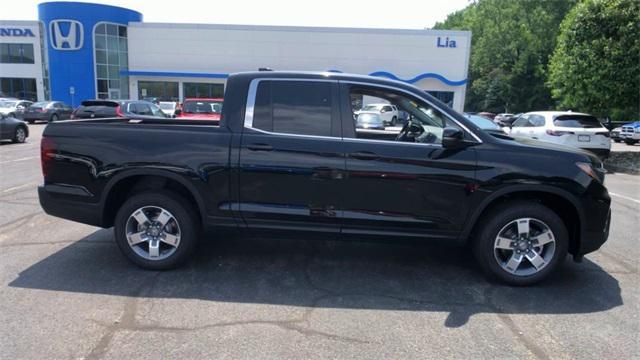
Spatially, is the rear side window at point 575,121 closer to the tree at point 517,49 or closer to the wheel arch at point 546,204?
the wheel arch at point 546,204

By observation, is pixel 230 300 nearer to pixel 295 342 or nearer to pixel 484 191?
pixel 295 342

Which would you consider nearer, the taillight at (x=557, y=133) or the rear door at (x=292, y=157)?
the rear door at (x=292, y=157)

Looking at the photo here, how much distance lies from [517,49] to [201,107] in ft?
160

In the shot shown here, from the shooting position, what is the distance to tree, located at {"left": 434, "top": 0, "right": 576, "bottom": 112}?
51531mm

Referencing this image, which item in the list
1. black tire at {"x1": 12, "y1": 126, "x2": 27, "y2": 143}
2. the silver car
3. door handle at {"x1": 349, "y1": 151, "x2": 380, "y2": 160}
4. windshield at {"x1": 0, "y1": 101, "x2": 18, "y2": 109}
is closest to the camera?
door handle at {"x1": 349, "y1": 151, "x2": 380, "y2": 160}

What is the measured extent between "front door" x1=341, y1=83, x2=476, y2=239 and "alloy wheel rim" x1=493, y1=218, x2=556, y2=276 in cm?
47

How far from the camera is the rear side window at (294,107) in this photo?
4.34m

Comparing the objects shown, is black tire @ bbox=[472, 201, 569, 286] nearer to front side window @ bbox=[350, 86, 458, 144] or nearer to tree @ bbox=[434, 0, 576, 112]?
front side window @ bbox=[350, 86, 458, 144]

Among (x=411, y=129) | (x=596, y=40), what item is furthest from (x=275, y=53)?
(x=411, y=129)

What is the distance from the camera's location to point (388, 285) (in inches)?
172

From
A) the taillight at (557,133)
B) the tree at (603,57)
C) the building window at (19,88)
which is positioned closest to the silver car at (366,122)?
the taillight at (557,133)

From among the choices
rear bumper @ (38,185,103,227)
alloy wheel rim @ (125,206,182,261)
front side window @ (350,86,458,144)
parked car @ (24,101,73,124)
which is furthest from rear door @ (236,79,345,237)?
parked car @ (24,101,73,124)

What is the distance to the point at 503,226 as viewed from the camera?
4297 mm

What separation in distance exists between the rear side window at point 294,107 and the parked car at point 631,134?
84.0 feet
